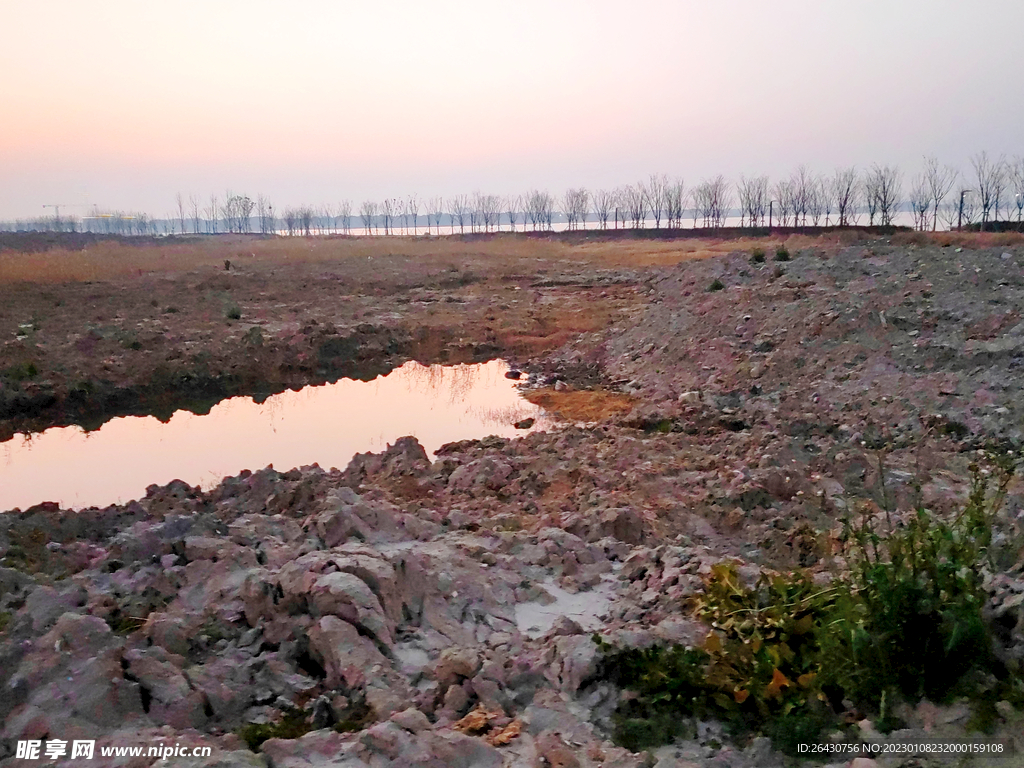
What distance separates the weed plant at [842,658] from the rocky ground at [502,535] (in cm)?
11

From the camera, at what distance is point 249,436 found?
10.9 m

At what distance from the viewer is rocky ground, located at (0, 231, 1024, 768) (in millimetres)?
3365

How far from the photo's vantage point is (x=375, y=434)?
36.1ft

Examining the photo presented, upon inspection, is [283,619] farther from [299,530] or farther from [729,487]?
[729,487]

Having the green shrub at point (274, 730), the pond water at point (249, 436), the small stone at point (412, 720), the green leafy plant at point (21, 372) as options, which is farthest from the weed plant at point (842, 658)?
the green leafy plant at point (21, 372)

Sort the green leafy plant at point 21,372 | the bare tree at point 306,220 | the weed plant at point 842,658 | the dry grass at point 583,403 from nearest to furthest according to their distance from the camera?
1. the weed plant at point 842,658
2. the dry grass at point 583,403
3. the green leafy plant at point 21,372
4. the bare tree at point 306,220

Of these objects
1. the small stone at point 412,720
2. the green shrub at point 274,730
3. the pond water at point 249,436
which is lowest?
the pond water at point 249,436

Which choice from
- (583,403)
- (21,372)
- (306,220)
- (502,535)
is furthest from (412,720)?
(306,220)

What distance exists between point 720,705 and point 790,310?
11136mm

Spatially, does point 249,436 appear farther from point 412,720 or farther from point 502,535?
point 412,720

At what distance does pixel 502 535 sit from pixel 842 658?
9.47 feet

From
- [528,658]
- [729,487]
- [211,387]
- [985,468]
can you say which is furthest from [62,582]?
[211,387]

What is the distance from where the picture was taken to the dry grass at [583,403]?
37.3 feet

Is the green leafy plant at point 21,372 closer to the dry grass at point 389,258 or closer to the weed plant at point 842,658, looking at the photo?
the dry grass at point 389,258
